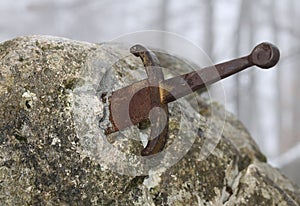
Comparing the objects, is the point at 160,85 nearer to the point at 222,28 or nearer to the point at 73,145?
the point at 73,145

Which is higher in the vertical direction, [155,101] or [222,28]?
[222,28]

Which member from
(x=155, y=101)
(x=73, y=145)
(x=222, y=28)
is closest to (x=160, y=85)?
(x=155, y=101)

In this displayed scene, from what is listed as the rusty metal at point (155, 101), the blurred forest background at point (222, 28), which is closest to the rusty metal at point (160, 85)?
the rusty metal at point (155, 101)

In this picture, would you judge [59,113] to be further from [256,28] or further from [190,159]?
[256,28]

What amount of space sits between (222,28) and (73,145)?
5698mm

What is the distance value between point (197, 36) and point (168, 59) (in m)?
4.94

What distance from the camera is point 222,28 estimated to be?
6.31 m

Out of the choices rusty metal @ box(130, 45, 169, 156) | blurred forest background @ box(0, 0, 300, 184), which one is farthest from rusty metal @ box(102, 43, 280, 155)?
blurred forest background @ box(0, 0, 300, 184)

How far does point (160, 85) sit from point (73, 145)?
171 millimetres

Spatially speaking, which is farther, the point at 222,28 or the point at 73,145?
the point at 222,28

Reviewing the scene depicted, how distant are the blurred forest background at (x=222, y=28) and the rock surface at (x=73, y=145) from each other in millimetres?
2544

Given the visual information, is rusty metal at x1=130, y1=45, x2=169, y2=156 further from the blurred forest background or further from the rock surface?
the blurred forest background

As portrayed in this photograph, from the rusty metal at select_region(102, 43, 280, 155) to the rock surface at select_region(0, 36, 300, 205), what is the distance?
57mm

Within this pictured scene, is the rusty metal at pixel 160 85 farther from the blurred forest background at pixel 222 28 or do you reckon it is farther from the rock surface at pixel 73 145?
the blurred forest background at pixel 222 28
